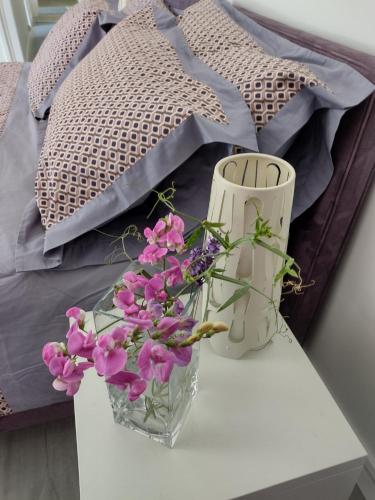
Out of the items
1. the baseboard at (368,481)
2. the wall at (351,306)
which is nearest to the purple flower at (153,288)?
the wall at (351,306)

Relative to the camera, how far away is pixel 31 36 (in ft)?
14.6

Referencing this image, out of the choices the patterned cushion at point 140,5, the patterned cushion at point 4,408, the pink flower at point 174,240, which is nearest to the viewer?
the pink flower at point 174,240

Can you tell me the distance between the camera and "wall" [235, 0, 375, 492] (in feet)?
2.48

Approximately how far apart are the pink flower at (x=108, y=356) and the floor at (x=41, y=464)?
2.50 feet

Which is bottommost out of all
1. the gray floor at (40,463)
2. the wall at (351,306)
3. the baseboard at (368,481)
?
the gray floor at (40,463)

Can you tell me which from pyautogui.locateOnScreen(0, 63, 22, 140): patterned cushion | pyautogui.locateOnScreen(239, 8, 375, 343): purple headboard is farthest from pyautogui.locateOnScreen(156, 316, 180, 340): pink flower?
pyautogui.locateOnScreen(0, 63, 22, 140): patterned cushion

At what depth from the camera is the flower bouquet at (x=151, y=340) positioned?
0.37 metres

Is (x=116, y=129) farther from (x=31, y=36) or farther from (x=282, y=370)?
(x=31, y=36)

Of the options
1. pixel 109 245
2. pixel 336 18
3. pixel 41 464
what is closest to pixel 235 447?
pixel 109 245

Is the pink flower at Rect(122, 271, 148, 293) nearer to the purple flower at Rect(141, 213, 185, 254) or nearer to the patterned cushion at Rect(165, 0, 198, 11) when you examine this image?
the purple flower at Rect(141, 213, 185, 254)

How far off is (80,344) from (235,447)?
0.98ft

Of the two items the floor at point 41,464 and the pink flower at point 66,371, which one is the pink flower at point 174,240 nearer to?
the pink flower at point 66,371

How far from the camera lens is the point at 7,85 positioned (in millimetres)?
1506

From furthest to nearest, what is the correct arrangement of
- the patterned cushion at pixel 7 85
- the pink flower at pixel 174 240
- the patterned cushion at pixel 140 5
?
the patterned cushion at pixel 7 85 → the patterned cushion at pixel 140 5 → the pink flower at pixel 174 240
